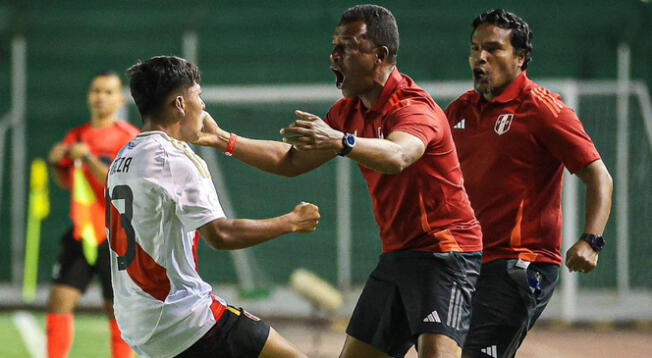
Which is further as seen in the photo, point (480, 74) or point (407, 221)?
point (480, 74)

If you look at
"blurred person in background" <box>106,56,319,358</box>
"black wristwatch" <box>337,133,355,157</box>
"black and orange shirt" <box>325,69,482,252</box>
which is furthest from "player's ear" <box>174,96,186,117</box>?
"black and orange shirt" <box>325,69,482,252</box>

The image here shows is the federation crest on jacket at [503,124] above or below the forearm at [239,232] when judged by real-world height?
above

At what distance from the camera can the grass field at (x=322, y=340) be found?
9344 mm

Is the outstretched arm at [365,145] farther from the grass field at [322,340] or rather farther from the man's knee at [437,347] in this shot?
the grass field at [322,340]

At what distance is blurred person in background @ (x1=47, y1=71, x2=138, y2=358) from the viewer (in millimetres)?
7320

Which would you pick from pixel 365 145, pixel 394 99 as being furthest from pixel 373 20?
pixel 365 145

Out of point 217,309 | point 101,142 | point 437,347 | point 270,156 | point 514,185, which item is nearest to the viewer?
point 217,309

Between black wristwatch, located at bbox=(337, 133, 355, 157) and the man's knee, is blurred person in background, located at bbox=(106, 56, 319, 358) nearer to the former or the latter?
black wristwatch, located at bbox=(337, 133, 355, 157)

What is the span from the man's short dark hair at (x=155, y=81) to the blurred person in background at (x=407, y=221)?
27.8 inches

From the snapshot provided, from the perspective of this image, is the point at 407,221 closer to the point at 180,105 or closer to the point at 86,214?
the point at 180,105

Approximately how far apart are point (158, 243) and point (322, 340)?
636 centimetres

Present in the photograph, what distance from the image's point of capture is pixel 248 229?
3916 mm

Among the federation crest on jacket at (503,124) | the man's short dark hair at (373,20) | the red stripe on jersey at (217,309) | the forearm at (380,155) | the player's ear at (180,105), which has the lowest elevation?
the red stripe on jersey at (217,309)

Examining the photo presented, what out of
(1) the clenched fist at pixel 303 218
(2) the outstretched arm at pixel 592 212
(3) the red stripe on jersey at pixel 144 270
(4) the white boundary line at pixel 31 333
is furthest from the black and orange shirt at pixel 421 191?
(4) the white boundary line at pixel 31 333
